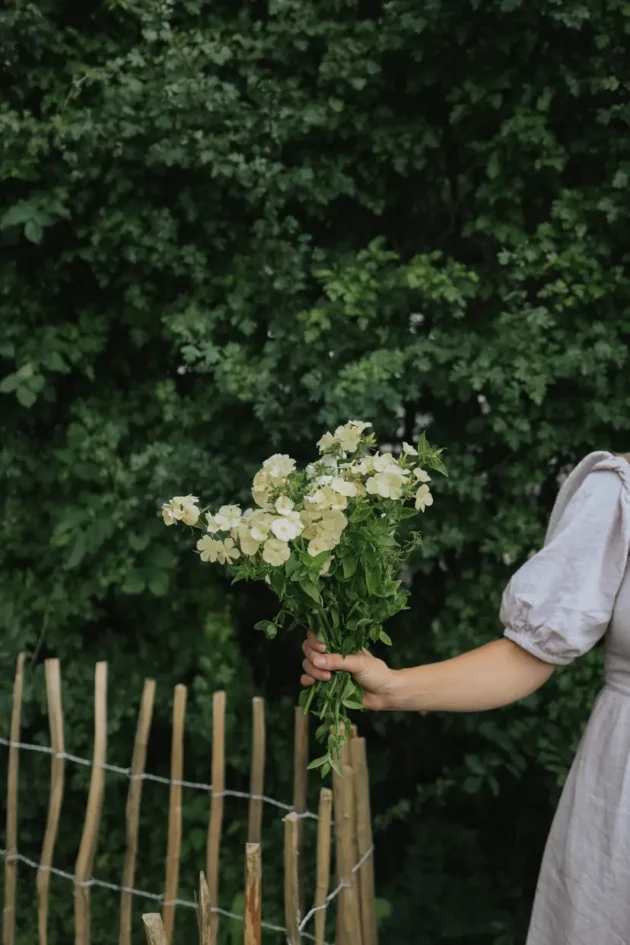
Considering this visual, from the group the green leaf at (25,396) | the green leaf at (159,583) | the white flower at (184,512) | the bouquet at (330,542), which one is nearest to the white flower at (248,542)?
the bouquet at (330,542)

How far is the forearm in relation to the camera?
129 centimetres

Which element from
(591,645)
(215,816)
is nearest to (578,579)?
(591,645)

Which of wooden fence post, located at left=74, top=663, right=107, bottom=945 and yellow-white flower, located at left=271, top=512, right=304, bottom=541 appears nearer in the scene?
yellow-white flower, located at left=271, top=512, right=304, bottom=541

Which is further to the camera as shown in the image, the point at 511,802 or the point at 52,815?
the point at 511,802

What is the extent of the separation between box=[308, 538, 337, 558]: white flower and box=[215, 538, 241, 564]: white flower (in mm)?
115

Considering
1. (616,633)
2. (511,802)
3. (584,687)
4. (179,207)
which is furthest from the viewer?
(511,802)

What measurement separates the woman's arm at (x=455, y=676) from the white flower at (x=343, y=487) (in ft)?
0.76

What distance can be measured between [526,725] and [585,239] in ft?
4.29

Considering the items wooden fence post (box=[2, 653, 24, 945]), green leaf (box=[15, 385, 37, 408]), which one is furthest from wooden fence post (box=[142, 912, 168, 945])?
green leaf (box=[15, 385, 37, 408])

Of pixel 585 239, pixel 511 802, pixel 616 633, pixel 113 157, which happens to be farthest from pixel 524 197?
pixel 511 802

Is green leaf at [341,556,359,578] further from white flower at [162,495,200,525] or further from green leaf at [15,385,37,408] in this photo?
green leaf at [15,385,37,408]

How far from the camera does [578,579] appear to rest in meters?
1.26

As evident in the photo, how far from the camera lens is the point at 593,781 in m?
1.35

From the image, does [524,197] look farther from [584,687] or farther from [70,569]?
[70,569]
